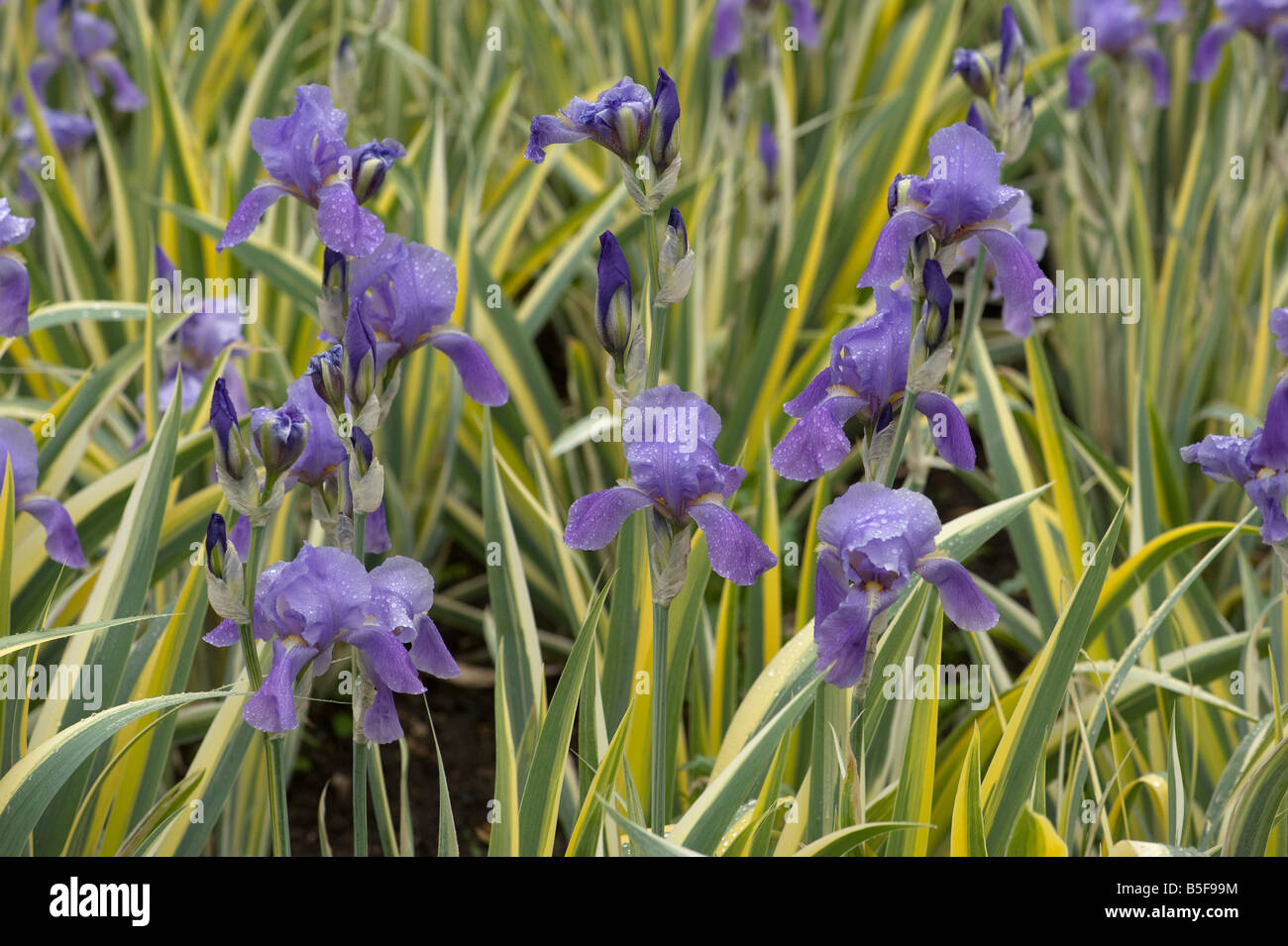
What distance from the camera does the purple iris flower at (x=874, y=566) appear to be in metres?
0.82

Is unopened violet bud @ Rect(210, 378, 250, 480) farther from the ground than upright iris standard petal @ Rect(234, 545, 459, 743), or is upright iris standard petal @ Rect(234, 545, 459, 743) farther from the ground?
unopened violet bud @ Rect(210, 378, 250, 480)

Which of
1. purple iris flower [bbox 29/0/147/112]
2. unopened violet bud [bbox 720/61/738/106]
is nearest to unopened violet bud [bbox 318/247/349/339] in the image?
unopened violet bud [bbox 720/61/738/106]

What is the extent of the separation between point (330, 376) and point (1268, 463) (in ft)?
2.52

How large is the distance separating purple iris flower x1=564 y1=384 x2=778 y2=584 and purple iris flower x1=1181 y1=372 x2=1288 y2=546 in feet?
1.41

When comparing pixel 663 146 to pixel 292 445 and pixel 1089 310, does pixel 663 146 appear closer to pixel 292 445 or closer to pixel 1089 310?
pixel 292 445

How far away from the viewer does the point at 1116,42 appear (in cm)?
235

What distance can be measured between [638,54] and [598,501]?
7.66 ft

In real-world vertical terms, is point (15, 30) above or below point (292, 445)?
above

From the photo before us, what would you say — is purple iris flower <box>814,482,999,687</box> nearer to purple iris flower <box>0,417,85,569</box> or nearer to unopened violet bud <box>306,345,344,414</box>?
unopened violet bud <box>306,345,344,414</box>

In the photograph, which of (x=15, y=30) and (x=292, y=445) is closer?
(x=292, y=445)

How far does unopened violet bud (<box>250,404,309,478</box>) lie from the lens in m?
0.86

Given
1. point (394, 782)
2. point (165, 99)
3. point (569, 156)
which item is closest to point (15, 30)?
point (165, 99)

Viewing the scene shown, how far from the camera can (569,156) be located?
255cm

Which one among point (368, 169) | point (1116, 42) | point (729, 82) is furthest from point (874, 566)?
point (1116, 42)
